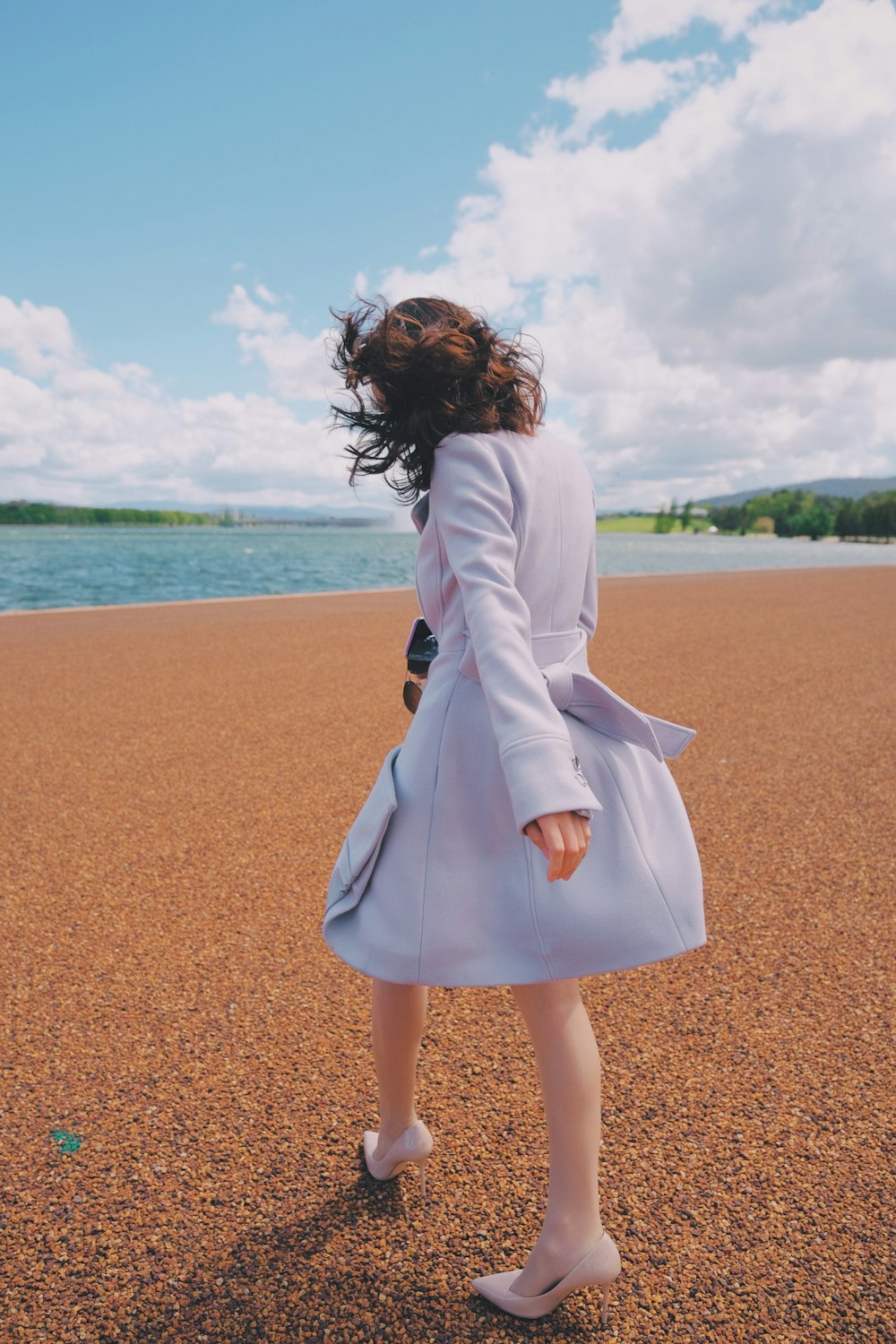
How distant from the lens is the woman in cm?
150

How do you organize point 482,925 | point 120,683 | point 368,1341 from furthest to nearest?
point 120,683, point 368,1341, point 482,925

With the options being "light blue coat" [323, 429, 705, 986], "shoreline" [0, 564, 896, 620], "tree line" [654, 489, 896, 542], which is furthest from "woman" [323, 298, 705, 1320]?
"tree line" [654, 489, 896, 542]

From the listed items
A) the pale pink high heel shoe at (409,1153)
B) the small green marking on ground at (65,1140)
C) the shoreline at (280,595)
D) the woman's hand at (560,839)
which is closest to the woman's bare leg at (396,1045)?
the pale pink high heel shoe at (409,1153)

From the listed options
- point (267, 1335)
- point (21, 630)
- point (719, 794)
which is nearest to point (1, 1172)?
point (267, 1335)

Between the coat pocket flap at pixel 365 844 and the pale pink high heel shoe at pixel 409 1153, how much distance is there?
69 cm

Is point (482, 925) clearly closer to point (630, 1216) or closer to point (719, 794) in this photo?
point (630, 1216)

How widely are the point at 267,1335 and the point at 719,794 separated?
3.79 m

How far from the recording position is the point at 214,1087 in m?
2.45

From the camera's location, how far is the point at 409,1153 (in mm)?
2000

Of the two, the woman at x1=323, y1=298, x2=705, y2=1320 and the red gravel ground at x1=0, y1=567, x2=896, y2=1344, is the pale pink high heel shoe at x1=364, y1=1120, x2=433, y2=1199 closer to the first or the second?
the red gravel ground at x1=0, y1=567, x2=896, y2=1344

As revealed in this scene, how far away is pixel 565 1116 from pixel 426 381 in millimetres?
1352

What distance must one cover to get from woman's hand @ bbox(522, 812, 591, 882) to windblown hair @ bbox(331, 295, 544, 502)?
2.31 feet

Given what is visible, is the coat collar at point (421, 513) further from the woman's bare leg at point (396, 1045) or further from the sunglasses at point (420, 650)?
the woman's bare leg at point (396, 1045)

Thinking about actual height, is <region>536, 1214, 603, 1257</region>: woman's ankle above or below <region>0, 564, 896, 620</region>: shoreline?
above
